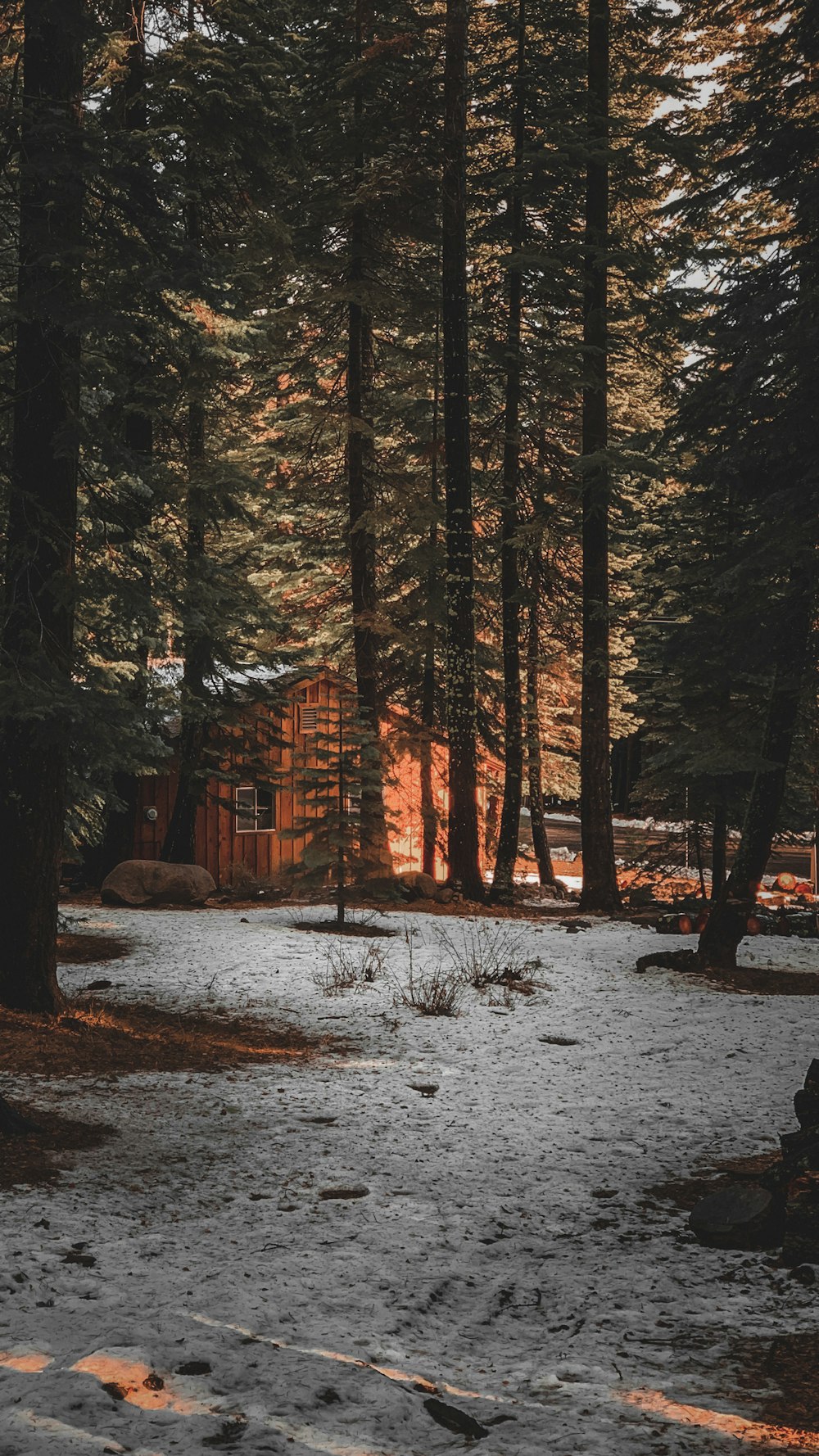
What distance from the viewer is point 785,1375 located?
12.2 ft

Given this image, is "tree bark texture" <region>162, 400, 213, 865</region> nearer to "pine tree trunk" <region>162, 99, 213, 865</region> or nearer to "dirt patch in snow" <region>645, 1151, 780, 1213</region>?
"pine tree trunk" <region>162, 99, 213, 865</region>

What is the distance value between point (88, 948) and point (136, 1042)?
13.9 ft

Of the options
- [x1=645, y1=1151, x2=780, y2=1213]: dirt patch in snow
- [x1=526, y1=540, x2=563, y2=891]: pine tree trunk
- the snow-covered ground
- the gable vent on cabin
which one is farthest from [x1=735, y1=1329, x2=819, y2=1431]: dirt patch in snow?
the gable vent on cabin

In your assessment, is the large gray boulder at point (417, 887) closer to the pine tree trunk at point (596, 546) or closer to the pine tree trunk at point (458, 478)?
the pine tree trunk at point (458, 478)

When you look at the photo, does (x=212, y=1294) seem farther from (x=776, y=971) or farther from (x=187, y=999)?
(x=776, y=971)

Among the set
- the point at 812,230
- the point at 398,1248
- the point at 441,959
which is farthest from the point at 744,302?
the point at 398,1248

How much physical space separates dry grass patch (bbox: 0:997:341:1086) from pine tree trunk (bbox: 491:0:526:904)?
1009cm

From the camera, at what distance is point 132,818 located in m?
18.7

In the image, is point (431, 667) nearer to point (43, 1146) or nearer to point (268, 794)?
point (268, 794)

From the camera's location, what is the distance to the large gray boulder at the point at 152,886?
16.4 meters

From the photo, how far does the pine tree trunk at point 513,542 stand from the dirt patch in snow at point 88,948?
7.80 metres

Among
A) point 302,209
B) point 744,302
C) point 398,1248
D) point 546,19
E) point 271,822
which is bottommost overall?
point 398,1248

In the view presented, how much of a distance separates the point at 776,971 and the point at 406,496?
1083 cm

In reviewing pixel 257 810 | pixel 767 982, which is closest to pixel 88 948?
pixel 767 982
